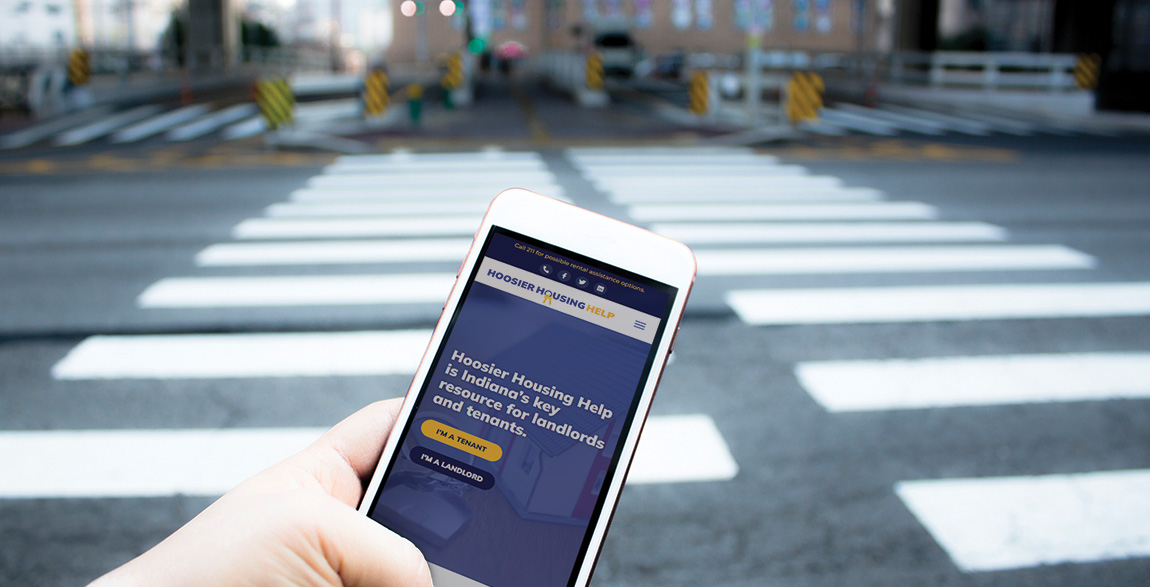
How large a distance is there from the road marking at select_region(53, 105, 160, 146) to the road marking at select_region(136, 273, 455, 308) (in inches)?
465

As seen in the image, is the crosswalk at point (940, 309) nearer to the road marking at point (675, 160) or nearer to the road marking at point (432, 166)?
the road marking at point (675, 160)

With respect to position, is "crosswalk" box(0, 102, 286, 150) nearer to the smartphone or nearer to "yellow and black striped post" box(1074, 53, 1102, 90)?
the smartphone

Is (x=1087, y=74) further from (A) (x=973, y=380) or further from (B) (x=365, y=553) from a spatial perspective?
(B) (x=365, y=553)

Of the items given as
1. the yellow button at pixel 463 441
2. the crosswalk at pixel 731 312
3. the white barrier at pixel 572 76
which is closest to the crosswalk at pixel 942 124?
the white barrier at pixel 572 76

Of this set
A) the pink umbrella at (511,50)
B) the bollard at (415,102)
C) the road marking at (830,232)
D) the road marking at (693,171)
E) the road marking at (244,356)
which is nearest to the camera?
the road marking at (244,356)

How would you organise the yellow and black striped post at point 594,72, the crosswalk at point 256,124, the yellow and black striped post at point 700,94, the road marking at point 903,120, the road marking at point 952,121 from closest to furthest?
the crosswalk at point 256,124, the road marking at point 952,121, the road marking at point 903,120, the yellow and black striped post at point 700,94, the yellow and black striped post at point 594,72

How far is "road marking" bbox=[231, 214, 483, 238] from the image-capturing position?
26.8 ft

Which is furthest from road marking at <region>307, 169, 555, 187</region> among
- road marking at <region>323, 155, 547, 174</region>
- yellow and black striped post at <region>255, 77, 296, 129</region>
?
yellow and black striped post at <region>255, 77, 296, 129</region>

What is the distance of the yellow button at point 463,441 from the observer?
61.1 inches

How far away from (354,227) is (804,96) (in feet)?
35.1

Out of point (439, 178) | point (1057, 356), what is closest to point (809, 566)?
point (1057, 356)

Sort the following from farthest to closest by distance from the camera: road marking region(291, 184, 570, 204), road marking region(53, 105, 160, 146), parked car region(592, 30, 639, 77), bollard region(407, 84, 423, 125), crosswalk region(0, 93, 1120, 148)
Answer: parked car region(592, 30, 639, 77)
bollard region(407, 84, 423, 125)
crosswalk region(0, 93, 1120, 148)
road marking region(53, 105, 160, 146)
road marking region(291, 184, 570, 204)

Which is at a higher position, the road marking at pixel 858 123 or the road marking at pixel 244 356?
the road marking at pixel 858 123

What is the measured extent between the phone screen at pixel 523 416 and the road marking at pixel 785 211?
6994mm
